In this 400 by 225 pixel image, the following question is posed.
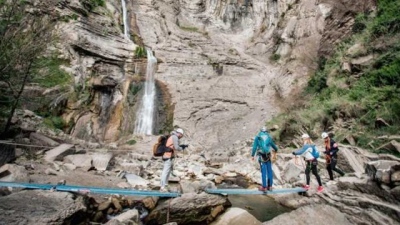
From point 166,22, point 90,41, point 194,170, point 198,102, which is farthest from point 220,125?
point 166,22

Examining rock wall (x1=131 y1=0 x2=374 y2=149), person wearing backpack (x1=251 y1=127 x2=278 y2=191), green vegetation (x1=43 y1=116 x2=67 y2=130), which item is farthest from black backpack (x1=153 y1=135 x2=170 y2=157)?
rock wall (x1=131 y1=0 x2=374 y2=149)

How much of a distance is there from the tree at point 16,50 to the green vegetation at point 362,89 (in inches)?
493

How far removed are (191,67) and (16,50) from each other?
61.2ft

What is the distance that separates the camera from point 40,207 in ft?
17.3

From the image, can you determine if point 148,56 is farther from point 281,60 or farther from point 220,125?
point 281,60

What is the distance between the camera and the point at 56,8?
23.5 m

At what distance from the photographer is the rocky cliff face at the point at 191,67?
21016mm

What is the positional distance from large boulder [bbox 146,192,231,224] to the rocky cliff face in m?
13.0

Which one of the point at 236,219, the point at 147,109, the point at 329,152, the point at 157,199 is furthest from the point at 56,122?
the point at 329,152

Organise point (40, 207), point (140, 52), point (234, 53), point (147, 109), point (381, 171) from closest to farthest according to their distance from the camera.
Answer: point (40, 207) → point (381, 171) → point (147, 109) → point (140, 52) → point (234, 53)

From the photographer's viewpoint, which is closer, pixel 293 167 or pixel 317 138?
pixel 293 167

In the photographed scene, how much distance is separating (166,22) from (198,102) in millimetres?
15175

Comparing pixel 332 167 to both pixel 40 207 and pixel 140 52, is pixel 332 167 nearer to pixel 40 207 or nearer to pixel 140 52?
pixel 40 207

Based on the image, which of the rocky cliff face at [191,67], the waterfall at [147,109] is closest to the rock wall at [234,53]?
the rocky cliff face at [191,67]
